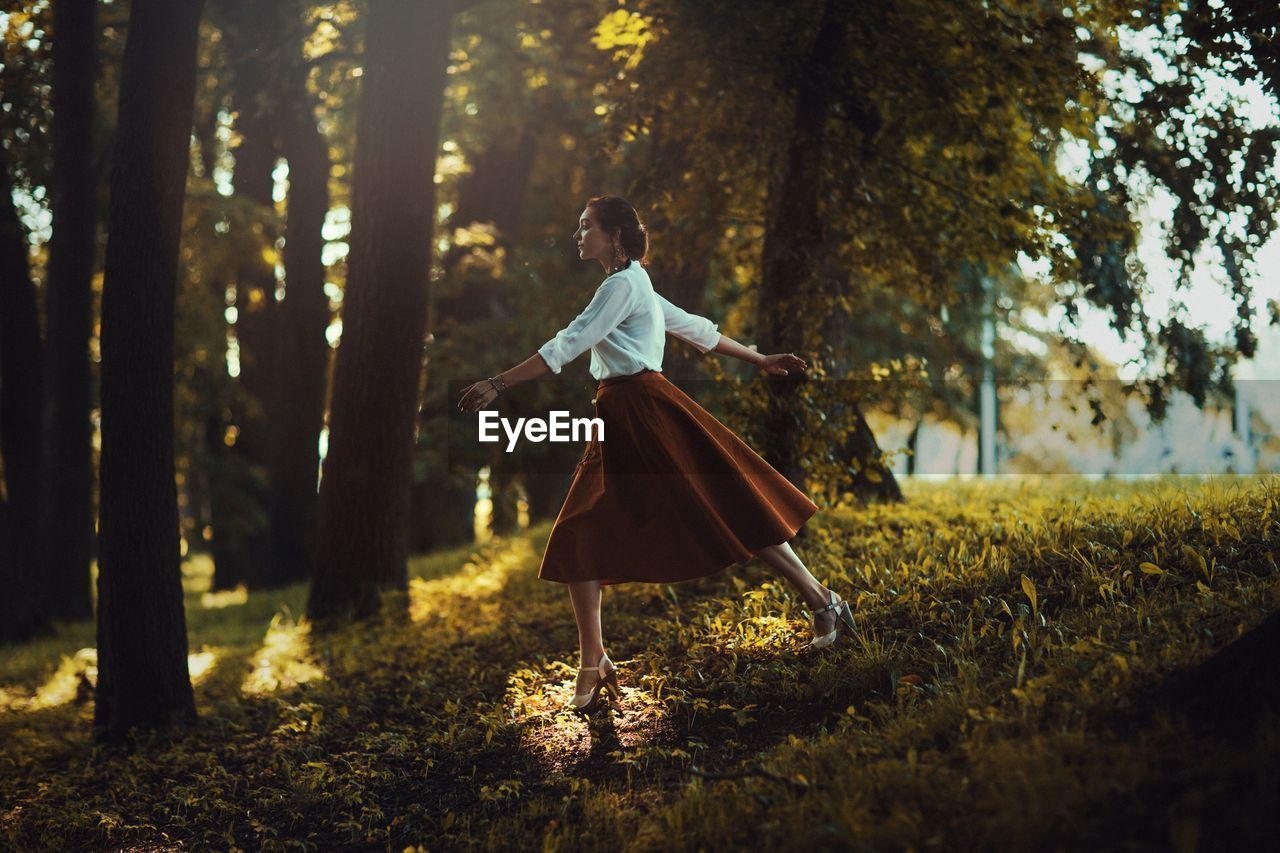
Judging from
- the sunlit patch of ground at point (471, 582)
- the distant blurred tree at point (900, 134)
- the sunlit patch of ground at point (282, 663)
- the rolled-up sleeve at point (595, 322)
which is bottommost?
the sunlit patch of ground at point (282, 663)

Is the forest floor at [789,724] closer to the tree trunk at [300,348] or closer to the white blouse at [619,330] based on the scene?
the white blouse at [619,330]

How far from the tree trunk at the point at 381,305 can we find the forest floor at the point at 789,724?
3.87 feet

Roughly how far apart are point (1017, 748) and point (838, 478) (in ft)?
13.3

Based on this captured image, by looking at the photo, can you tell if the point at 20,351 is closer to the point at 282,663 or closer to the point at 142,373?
the point at 282,663

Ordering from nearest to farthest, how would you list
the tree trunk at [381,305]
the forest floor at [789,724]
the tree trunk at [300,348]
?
the forest floor at [789,724] < the tree trunk at [381,305] < the tree trunk at [300,348]

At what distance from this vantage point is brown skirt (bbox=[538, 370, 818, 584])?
5156 millimetres

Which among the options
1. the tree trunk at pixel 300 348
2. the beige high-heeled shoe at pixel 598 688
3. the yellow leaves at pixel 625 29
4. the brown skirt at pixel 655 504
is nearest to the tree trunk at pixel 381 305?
the yellow leaves at pixel 625 29

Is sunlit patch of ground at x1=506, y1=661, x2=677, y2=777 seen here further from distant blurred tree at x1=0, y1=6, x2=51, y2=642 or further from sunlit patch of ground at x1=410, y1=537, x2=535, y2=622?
distant blurred tree at x1=0, y1=6, x2=51, y2=642

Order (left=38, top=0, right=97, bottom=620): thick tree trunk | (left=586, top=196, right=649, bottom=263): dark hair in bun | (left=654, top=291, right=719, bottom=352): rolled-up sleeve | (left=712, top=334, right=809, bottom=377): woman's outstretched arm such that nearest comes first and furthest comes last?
1. (left=586, top=196, right=649, bottom=263): dark hair in bun
2. (left=654, top=291, right=719, bottom=352): rolled-up sleeve
3. (left=712, top=334, right=809, bottom=377): woman's outstretched arm
4. (left=38, top=0, right=97, bottom=620): thick tree trunk

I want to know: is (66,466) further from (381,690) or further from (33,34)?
(381,690)

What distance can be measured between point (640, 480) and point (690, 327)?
997 millimetres

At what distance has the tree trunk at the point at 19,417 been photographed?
1352 cm

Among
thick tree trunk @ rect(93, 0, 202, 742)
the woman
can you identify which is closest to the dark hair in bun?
the woman

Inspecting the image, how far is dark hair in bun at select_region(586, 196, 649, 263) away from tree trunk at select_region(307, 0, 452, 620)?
15.8 feet
